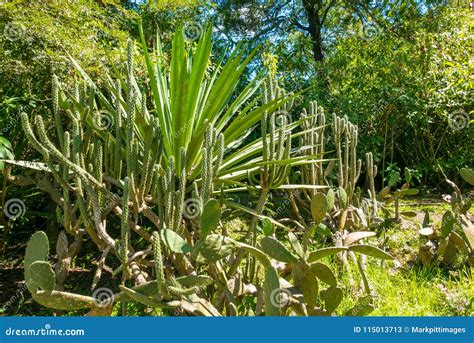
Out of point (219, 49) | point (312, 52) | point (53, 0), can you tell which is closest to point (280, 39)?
point (312, 52)

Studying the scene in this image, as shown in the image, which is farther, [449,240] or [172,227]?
[449,240]

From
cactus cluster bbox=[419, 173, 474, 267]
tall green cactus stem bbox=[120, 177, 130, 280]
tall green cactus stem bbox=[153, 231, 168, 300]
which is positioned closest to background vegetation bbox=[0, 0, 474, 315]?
cactus cluster bbox=[419, 173, 474, 267]

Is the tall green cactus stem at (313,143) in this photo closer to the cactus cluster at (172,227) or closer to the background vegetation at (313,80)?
the background vegetation at (313,80)

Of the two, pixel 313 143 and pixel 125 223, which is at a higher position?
pixel 313 143

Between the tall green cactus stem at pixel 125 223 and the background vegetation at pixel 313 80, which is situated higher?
the background vegetation at pixel 313 80

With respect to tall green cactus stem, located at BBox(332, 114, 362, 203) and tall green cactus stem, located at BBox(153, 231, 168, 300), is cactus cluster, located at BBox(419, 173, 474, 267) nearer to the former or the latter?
tall green cactus stem, located at BBox(332, 114, 362, 203)

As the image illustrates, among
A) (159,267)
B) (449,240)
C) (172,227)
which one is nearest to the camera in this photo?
(159,267)

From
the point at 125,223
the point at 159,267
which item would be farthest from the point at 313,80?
the point at 159,267

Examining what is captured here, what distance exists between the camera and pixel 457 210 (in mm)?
2693

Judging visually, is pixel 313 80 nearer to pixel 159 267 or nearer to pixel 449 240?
pixel 449 240

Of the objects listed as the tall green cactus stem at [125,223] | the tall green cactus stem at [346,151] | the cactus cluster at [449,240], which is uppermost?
the tall green cactus stem at [346,151]

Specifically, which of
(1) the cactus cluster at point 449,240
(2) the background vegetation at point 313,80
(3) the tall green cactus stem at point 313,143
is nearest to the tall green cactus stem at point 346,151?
(3) the tall green cactus stem at point 313,143

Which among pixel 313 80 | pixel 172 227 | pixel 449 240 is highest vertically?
pixel 313 80

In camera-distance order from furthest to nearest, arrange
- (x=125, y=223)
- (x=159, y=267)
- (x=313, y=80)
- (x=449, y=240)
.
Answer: (x=313, y=80)
(x=449, y=240)
(x=125, y=223)
(x=159, y=267)
